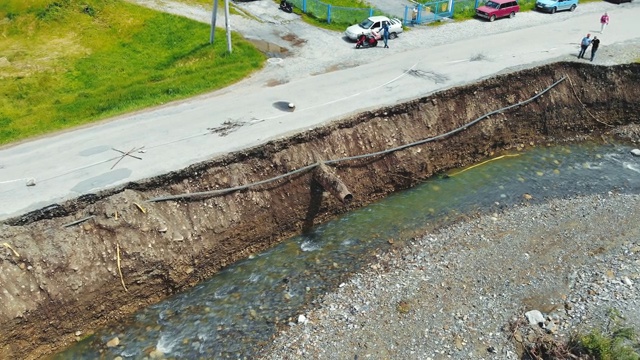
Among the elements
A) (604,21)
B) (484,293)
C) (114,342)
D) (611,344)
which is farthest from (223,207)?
(604,21)

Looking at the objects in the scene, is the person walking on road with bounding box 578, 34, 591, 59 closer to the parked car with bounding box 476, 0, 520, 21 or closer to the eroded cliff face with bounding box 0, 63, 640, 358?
the eroded cliff face with bounding box 0, 63, 640, 358

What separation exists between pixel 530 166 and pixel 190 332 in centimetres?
1953

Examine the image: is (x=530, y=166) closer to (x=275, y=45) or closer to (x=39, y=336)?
(x=275, y=45)

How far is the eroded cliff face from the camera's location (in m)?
16.2

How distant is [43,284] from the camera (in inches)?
630

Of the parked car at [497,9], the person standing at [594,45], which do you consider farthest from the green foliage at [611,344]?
the parked car at [497,9]

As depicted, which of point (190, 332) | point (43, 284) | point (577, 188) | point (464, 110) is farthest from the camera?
point (464, 110)

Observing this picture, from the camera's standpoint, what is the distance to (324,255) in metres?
20.3

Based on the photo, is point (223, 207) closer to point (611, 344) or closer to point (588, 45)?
point (611, 344)

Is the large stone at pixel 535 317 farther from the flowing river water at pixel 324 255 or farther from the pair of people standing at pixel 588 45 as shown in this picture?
the pair of people standing at pixel 588 45

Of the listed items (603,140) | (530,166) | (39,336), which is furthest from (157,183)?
(603,140)

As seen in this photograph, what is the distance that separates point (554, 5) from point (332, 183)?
30.6 metres

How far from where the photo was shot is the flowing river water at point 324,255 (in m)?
16.8

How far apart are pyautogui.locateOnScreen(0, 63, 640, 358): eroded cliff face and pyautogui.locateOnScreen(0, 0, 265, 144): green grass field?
8.47 metres
